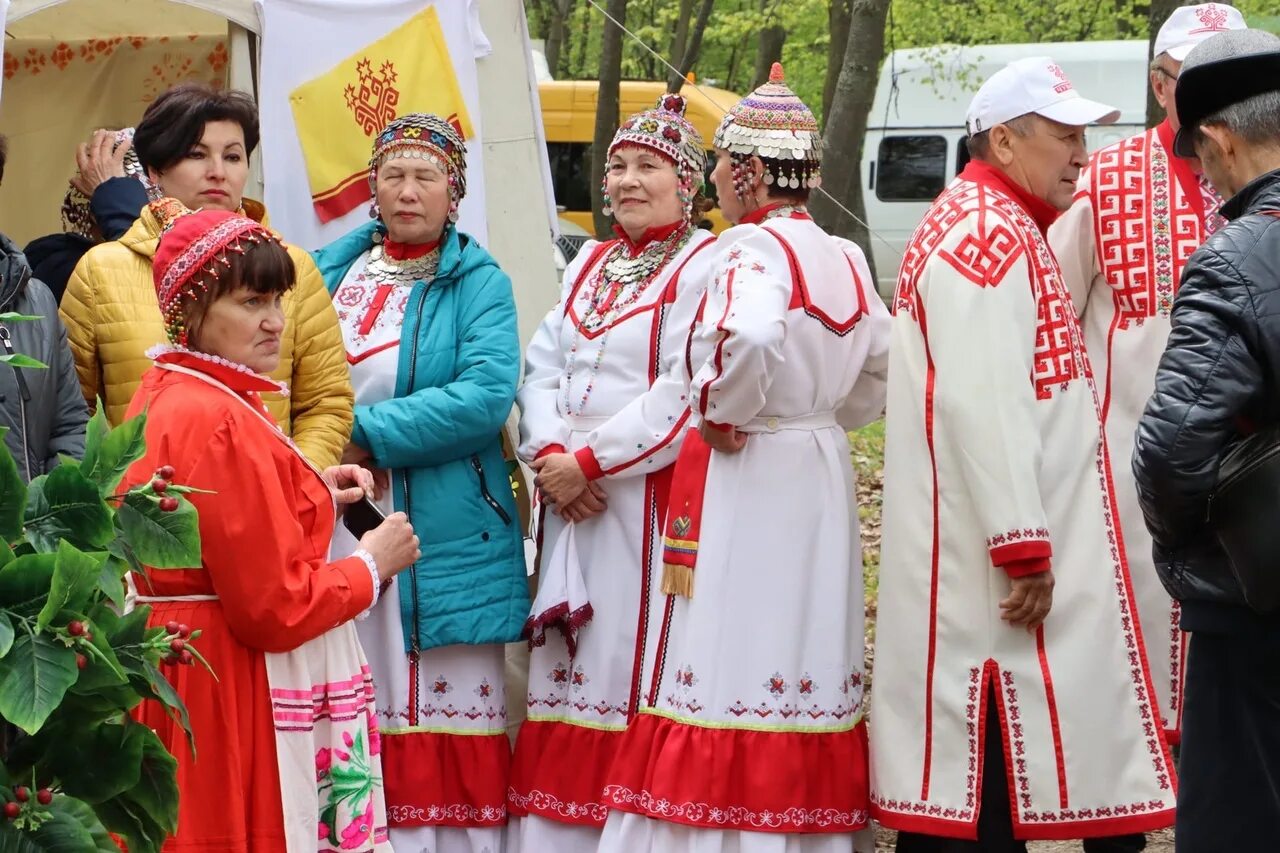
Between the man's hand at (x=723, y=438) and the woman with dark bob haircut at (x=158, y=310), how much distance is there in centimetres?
96

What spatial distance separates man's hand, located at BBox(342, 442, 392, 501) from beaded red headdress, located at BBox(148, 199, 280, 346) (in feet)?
4.31

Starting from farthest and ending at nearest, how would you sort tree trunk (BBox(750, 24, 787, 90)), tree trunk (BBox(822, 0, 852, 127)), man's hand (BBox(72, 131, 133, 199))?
tree trunk (BBox(750, 24, 787, 90)) < tree trunk (BBox(822, 0, 852, 127)) < man's hand (BBox(72, 131, 133, 199))

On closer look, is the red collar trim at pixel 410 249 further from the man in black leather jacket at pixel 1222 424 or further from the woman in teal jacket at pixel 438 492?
the man in black leather jacket at pixel 1222 424

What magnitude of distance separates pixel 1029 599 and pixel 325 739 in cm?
155

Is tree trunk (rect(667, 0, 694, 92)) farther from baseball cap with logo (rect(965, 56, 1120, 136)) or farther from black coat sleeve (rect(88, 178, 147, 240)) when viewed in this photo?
baseball cap with logo (rect(965, 56, 1120, 136))

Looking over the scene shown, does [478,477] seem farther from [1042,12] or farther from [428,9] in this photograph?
[1042,12]

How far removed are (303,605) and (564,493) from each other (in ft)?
4.90

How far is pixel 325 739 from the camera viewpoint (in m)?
3.34

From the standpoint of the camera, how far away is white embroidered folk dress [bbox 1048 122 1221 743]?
4.52m

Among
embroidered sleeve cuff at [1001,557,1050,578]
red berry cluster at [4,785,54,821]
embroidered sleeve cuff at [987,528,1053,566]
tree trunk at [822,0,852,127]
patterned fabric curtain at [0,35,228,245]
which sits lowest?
red berry cluster at [4,785,54,821]

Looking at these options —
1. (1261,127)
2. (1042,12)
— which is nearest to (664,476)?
(1261,127)

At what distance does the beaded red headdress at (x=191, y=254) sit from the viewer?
126 inches

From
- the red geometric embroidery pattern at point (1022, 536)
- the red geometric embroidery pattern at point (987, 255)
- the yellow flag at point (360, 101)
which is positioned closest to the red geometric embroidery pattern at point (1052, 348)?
the red geometric embroidery pattern at point (987, 255)

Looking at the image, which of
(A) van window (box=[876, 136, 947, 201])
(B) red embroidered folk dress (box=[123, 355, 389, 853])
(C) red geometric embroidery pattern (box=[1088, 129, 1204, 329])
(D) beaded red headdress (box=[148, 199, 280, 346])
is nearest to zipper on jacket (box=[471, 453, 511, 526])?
(B) red embroidered folk dress (box=[123, 355, 389, 853])
